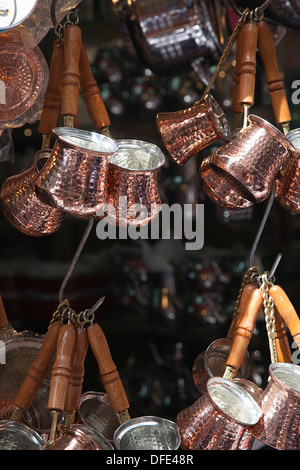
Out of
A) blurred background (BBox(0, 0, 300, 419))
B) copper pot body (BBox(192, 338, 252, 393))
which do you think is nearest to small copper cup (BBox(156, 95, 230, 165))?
copper pot body (BBox(192, 338, 252, 393))

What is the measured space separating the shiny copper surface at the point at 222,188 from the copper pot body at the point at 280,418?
261 mm

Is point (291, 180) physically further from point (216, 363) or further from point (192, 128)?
point (216, 363)

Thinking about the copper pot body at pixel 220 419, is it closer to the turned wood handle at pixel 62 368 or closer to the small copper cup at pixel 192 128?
the turned wood handle at pixel 62 368

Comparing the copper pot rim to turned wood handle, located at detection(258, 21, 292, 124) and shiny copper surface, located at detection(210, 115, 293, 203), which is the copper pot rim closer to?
shiny copper surface, located at detection(210, 115, 293, 203)

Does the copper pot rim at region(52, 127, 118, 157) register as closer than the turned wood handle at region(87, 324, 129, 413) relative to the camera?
Yes

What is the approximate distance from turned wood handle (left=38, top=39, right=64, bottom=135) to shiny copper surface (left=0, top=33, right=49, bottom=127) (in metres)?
0.05

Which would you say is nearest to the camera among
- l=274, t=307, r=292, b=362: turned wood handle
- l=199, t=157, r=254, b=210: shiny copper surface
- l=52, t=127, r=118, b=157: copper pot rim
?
l=52, t=127, r=118, b=157: copper pot rim

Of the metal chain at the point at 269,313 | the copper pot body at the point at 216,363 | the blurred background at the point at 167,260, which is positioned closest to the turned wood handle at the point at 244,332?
the metal chain at the point at 269,313

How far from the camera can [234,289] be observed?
77.6 inches

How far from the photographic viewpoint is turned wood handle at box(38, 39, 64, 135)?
961 millimetres

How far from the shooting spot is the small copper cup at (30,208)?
35.8 inches

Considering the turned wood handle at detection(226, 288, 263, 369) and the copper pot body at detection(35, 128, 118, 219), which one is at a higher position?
the copper pot body at detection(35, 128, 118, 219)

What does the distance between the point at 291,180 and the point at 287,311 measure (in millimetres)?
207
